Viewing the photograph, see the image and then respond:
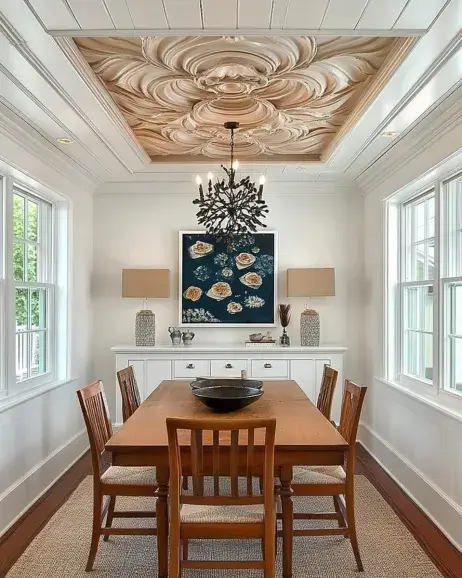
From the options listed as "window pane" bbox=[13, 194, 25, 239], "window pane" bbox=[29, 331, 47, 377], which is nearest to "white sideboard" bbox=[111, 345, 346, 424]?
"window pane" bbox=[29, 331, 47, 377]

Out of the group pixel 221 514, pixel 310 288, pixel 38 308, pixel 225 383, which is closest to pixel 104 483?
pixel 221 514

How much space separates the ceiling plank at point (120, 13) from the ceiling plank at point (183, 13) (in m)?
0.17

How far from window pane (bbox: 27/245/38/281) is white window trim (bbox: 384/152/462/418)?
3042 mm

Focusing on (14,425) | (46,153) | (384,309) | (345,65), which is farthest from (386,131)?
(14,425)

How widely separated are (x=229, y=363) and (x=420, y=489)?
84.5 inches

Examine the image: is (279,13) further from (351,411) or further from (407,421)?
(407,421)

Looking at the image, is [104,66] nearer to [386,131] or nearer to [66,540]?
[386,131]

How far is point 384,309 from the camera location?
508 centimetres

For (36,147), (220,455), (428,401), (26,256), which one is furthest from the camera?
(26,256)

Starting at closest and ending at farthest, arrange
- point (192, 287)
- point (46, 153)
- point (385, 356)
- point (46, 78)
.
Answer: point (46, 78) → point (46, 153) → point (385, 356) → point (192, 287)

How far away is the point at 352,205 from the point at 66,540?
4186 mm

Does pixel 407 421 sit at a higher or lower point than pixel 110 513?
higher

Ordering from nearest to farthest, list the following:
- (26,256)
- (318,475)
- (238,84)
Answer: (318,475) < (238,84) < (26,256)

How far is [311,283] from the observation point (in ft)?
18.5
